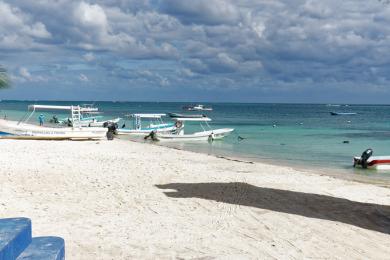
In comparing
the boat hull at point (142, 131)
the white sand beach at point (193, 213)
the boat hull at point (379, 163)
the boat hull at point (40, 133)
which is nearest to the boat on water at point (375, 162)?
the boat hull at point (379, 163)

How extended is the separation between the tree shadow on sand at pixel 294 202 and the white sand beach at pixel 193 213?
2 cm

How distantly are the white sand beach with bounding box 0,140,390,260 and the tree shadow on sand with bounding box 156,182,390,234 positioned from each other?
0.02 meters

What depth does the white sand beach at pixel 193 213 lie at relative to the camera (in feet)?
23.3

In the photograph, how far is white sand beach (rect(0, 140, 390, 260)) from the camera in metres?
7.10

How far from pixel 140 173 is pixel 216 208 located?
5364mm

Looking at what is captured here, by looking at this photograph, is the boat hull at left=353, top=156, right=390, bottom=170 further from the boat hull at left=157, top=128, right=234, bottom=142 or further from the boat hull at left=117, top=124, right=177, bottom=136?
the boat hull at left=117, top=124, right=177, bottom=136

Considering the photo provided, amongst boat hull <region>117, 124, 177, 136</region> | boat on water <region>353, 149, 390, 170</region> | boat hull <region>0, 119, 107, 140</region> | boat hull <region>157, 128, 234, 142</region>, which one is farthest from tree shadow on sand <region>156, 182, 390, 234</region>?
boat hull <region>117, 124, 177, 136</region>

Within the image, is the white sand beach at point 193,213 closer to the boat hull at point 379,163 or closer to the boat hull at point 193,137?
the boat hull at point 379,163

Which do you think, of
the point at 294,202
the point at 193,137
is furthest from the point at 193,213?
the point at 193,137

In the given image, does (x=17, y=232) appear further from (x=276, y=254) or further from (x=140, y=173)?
(x=140, y=173)

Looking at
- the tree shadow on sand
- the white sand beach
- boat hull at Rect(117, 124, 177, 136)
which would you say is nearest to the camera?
the white sand beach

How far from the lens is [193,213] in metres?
9.26

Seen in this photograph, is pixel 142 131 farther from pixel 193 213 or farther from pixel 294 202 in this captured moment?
pixel 193 213

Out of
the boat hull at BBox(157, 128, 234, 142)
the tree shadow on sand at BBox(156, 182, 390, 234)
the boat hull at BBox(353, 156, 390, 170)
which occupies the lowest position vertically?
the boat hull at BBox(157, 128, 234, 142)
